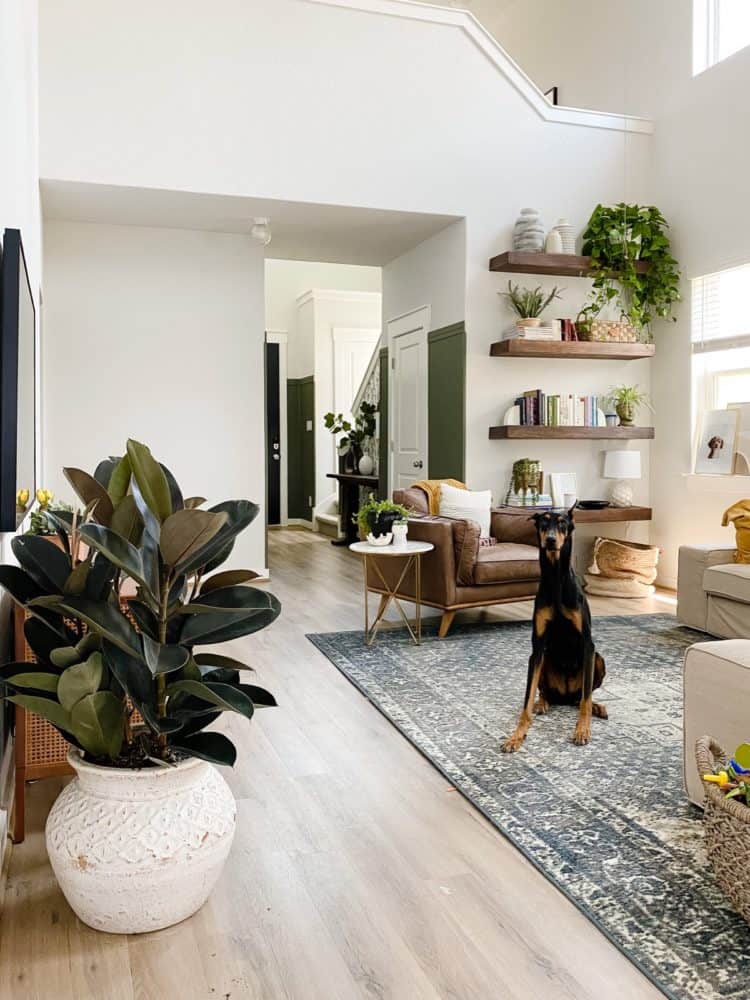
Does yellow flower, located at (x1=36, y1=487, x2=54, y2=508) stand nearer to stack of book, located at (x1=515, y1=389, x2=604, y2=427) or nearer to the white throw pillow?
the white throw pillow

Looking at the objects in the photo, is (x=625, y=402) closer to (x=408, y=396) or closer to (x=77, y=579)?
(x=408, y=396)

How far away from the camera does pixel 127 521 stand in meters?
1.95

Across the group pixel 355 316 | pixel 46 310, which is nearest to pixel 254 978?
pixel 46 310

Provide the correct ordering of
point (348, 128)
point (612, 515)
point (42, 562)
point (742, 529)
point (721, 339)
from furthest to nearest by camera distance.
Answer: point (612, 515)
point (721, 339)
point (348, 128)
point (742, 529)
point (42, 562)

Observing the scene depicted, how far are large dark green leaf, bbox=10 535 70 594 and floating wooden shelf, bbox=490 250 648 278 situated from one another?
4.66m

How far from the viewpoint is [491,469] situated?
Result: 6.31 meters

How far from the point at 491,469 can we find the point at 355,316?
5051 mm

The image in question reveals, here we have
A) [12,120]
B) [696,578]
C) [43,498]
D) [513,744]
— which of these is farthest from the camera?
[696,578]

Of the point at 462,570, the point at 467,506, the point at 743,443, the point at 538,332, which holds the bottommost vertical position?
the point at 462,570

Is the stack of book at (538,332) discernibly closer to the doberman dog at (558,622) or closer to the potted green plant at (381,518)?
the potted green plant at (381,518)

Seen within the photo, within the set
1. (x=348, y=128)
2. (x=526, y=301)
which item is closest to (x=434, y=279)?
(x=526, y=301)

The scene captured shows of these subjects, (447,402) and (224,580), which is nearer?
(224,580)

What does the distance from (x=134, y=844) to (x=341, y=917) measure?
518 millimetres

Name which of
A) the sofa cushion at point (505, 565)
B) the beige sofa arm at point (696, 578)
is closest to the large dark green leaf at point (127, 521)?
the sofa cushion at point (505, 565)
